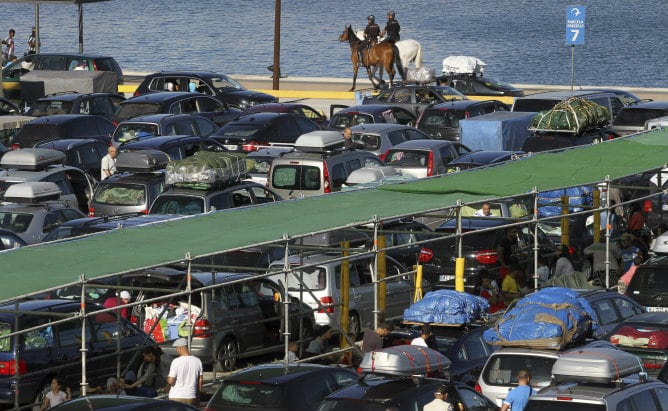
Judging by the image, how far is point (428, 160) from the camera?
1255 inches

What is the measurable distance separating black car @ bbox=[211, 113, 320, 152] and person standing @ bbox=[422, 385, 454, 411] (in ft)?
61.1

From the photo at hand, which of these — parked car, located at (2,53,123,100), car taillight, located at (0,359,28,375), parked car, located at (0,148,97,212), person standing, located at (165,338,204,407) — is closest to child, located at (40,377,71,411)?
car taillight, located at (0,359,28,375)

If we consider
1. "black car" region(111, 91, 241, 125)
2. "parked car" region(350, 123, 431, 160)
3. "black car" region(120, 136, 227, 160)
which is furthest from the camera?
"black car" region(111, 91, 241, 125)

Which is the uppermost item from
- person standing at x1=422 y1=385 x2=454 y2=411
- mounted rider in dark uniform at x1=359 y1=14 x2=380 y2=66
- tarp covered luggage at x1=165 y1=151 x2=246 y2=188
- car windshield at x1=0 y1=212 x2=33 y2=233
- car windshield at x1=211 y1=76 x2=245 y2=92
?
mounted rider in dark uniform at x1=359 y1=14 x2=380 y2=66

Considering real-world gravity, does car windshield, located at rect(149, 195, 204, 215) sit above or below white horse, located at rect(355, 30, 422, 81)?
below

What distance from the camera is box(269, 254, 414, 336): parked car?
849 inches

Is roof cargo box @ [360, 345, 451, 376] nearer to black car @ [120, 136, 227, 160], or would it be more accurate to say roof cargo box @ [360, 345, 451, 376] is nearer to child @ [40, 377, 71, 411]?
child @ [40, 377, 71, 411]

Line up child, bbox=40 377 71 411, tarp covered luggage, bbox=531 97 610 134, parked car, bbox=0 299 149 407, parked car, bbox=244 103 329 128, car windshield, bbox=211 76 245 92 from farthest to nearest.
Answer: car windshield, bbox=211 76 245 92 < parked car, bbox=244 103 329 128 < tarp covered luggage, bbox=531 97 610 134 < parked car, bbox=0 299 149 407 < child, bbox=40 377 71 411

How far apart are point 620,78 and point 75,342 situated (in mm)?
81388

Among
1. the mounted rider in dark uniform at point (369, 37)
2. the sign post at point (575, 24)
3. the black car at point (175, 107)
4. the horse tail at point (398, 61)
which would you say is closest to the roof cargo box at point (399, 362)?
the black car at point (175, 107)

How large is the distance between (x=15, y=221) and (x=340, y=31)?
104567 millimetres

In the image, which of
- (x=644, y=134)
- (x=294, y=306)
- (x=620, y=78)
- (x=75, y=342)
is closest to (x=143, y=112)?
(x=644, y=134)

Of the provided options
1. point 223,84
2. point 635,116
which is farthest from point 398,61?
point 635,116

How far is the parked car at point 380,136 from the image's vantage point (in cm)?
3400
